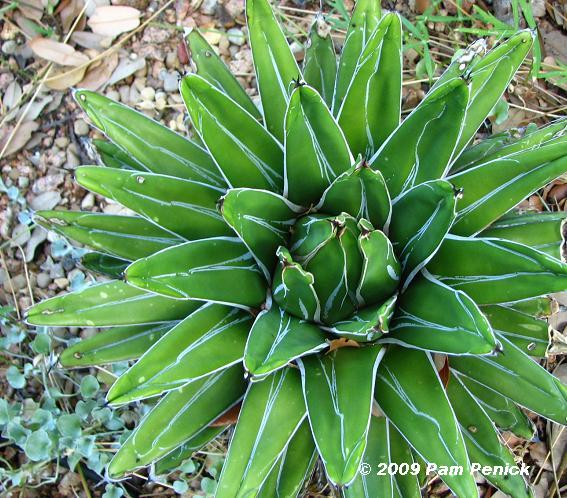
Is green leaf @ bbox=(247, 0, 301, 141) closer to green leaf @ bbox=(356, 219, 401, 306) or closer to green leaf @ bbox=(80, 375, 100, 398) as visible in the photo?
green leaf @ bbox=(356, 219, 401, 306)

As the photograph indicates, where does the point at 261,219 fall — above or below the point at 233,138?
below

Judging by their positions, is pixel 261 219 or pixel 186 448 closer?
pixel 261 219

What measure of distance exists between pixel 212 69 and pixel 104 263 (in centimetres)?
52

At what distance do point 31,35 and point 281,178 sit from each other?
1526mm

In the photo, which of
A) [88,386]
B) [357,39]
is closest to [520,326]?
[357,39]

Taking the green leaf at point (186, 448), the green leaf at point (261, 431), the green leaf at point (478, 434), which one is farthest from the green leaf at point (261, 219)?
the green leaf at point (478, 434)

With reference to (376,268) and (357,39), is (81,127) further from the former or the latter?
(376,268)

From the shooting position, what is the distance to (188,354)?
3.62 feet

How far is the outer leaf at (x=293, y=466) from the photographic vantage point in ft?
4.14

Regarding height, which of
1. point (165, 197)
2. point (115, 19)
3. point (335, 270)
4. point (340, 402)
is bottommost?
point (340, 402)

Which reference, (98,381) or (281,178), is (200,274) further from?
(98,381)

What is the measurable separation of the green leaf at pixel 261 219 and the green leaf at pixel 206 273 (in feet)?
0.14

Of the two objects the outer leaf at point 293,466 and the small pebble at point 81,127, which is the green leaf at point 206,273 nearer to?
the outer leaf at point 293,466

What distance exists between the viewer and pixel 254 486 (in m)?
1.09
